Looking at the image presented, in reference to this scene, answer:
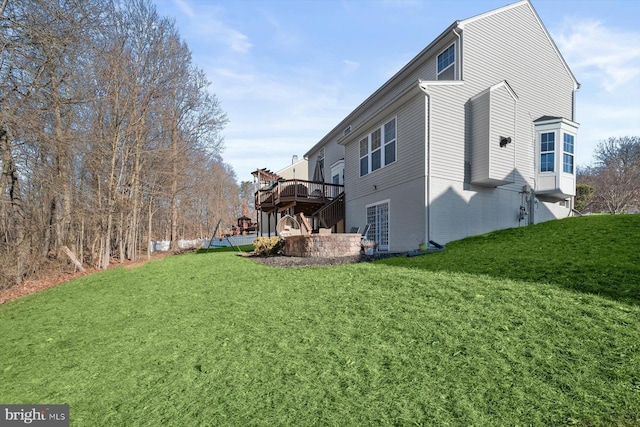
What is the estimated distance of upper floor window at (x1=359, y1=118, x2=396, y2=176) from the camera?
11078 mm

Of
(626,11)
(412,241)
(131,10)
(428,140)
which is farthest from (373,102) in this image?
(131,10)

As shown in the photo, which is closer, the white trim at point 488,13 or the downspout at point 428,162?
the downspout at point 428,162

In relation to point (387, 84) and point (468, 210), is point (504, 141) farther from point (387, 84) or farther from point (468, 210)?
point (387, 84)

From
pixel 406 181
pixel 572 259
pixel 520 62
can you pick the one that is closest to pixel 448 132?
pixel 406 181

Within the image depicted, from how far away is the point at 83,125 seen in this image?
11.1 meters

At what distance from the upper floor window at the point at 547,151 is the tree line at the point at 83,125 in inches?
590

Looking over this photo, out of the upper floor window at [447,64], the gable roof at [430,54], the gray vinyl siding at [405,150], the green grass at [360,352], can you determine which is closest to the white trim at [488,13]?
the gable roof at [430,54]

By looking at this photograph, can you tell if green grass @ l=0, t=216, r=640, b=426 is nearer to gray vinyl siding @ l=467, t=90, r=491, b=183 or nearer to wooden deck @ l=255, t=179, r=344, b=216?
gray vinyl siding @ l=467, t=90, r=491, b=183

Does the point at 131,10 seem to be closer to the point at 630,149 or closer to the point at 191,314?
the point at 191,314

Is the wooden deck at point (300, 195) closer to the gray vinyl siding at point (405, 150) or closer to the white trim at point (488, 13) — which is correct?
the gray vinyl siding at point (405, 150)

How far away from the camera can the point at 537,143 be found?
11336 millimetres

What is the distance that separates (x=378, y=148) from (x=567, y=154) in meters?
6.80

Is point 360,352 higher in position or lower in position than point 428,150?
lower

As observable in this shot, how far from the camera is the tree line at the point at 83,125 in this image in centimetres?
803
